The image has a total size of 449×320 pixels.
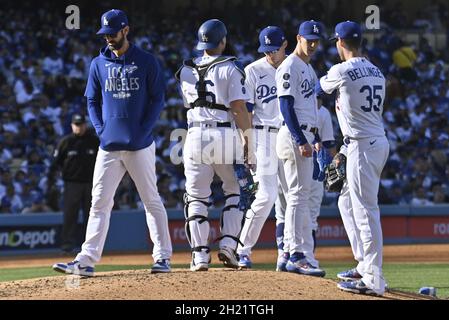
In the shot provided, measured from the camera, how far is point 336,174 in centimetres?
873

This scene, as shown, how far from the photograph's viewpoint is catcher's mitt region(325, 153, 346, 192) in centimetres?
862

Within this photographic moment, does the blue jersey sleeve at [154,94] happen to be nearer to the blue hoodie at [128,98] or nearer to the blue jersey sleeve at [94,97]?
the blue hoodie at [128,98]

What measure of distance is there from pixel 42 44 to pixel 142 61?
45.5 feet

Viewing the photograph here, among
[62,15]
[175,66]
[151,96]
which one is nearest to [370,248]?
[151,96]

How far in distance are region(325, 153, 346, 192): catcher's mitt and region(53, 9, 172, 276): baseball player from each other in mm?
1521

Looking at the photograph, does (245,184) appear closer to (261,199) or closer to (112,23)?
(261,199)

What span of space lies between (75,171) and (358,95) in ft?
27.9

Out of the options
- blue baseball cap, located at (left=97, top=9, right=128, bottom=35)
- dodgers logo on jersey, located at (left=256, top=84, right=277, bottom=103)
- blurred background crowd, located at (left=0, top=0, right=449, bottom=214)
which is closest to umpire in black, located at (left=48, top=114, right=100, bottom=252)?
blurred background crowd, located at (left=0, top=0, right=449, bottom=214)

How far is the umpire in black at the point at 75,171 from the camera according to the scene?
1591 centimetres

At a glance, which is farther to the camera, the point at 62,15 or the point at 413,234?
the point at 62,15

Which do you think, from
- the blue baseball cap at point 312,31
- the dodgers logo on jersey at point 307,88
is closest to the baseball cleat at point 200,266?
the dodgers logo on jersey at point 307,88

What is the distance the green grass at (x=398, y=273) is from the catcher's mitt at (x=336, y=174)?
1695 mm
